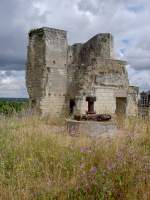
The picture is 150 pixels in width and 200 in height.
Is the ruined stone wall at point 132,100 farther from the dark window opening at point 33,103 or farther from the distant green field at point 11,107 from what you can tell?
the distant green field at point 11,107

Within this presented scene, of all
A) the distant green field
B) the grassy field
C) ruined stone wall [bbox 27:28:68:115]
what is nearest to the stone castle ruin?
ruined stone wall [bbox 27:28:68:115]

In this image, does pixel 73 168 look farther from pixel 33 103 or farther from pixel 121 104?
pixel 121 104

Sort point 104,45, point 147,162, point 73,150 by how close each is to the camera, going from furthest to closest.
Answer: point 104,45
point 73,150
point 147,162

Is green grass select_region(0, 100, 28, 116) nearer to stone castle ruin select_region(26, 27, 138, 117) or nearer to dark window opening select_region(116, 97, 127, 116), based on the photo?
stone castle ruin select_region(26, 27, 138, 117)

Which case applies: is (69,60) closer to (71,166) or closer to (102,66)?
(102,66)

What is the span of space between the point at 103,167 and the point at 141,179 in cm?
70

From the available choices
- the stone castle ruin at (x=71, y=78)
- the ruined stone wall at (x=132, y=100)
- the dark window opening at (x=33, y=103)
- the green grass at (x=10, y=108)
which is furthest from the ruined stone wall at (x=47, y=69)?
the green grass at (x=10, y=108)

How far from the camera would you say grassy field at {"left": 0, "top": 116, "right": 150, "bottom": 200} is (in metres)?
4.62

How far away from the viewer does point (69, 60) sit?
24.0 metres

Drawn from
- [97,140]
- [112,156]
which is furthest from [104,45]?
[112,156]

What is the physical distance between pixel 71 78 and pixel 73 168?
18223 millimetres

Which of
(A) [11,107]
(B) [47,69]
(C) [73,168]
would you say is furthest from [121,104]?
(C) [73,168]

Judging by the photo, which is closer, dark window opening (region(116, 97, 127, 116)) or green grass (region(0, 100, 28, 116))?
green grass (region(0, 100, 28, 116))

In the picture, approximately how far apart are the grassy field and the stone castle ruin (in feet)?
46.6
